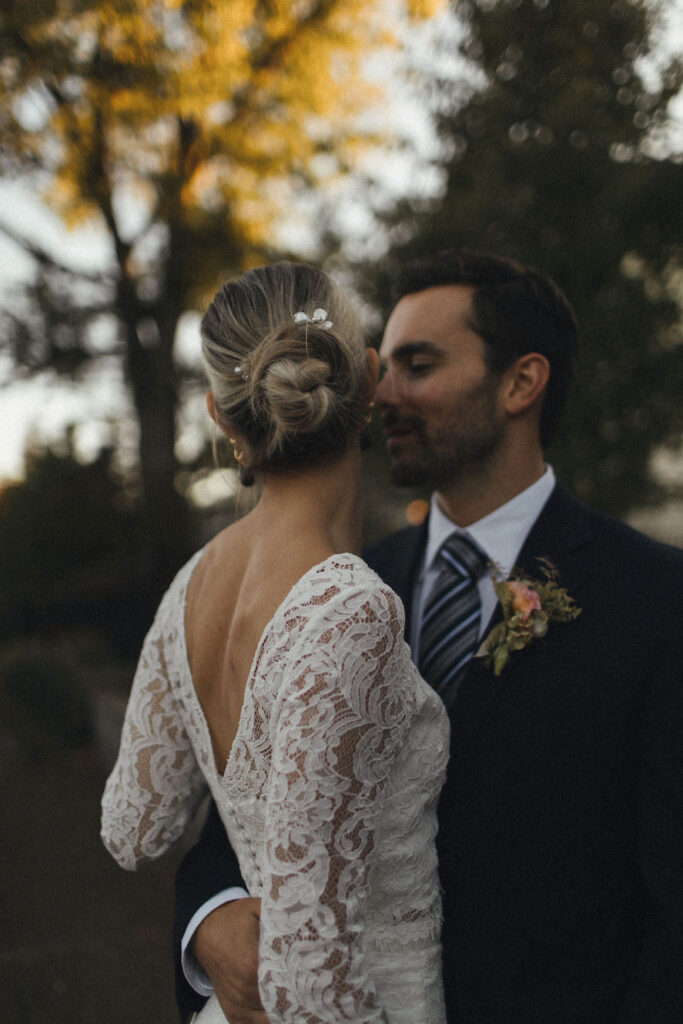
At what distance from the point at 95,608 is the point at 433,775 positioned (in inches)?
279

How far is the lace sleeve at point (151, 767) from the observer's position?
180cm

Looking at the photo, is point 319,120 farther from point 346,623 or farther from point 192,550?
point 346,623

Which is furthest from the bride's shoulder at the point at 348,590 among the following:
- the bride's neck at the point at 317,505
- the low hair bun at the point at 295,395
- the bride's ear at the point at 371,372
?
the bride's ear at the point at 371,372

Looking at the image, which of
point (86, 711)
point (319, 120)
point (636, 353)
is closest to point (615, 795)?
point (636, 353)

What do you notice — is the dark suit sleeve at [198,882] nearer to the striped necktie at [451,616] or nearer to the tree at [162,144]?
the striped necktie at [451,616]

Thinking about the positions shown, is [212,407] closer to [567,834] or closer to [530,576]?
[530,576]

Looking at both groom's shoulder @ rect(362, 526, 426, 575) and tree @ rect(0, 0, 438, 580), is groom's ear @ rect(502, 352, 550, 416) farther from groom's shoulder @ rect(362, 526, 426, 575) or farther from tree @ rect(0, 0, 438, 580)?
tree @ rect(0, 0, 438, 580)

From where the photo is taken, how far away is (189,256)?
7539 millimetres

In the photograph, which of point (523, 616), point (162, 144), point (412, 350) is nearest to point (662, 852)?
point (523, 616)

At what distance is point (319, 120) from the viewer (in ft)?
22.9

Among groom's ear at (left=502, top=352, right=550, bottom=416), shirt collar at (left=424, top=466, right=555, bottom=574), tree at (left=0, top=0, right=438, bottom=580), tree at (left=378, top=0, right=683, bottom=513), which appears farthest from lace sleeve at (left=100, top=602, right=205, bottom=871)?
tree at (left=0, top=0, right=438, bottom=580)

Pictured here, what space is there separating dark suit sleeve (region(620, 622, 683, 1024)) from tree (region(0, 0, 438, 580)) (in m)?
5.65

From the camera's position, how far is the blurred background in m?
4.20

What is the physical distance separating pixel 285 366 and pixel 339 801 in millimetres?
784
